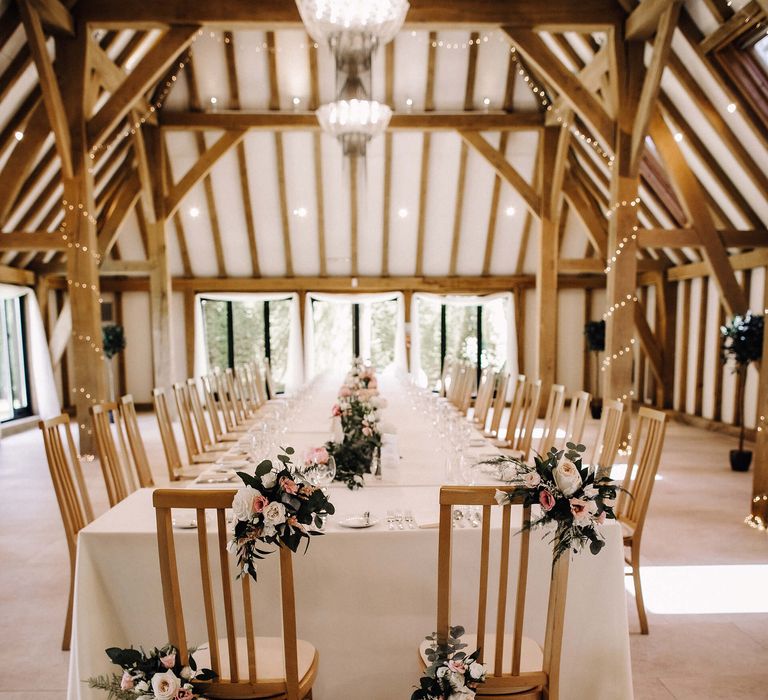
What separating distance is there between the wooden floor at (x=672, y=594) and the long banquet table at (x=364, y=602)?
21 cm

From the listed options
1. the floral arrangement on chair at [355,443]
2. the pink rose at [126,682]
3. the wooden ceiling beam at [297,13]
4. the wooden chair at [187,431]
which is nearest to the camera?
the pink rose at [126,682]

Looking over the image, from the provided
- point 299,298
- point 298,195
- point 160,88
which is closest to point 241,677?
point 160,88


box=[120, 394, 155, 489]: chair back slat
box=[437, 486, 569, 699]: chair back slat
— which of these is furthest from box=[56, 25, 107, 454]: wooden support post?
box=[437, 486, 569, 699]: chair back slat

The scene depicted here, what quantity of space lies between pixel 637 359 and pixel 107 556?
10.8 meters

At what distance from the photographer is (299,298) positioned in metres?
12.2

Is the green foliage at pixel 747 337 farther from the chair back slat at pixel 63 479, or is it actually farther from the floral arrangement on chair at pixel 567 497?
the chair back slat at pixel 63 479

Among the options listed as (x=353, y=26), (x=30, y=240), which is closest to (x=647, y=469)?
(x=353, y=26)

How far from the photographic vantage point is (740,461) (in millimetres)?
6352

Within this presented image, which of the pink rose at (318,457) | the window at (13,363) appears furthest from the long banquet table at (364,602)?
the window at (13,363)

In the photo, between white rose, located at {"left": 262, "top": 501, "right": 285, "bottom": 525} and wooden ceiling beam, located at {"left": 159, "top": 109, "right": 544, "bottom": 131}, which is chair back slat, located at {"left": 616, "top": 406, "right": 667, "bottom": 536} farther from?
wooden ceiling beam, located at {"left": 159, "top": 109, "right": 544, "bottom": 131}

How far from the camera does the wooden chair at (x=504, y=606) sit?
1709 millimetres

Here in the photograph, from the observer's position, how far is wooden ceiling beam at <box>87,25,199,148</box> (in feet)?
18.8

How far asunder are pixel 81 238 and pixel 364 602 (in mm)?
5373

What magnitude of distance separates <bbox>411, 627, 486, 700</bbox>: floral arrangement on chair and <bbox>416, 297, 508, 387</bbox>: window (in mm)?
10901
